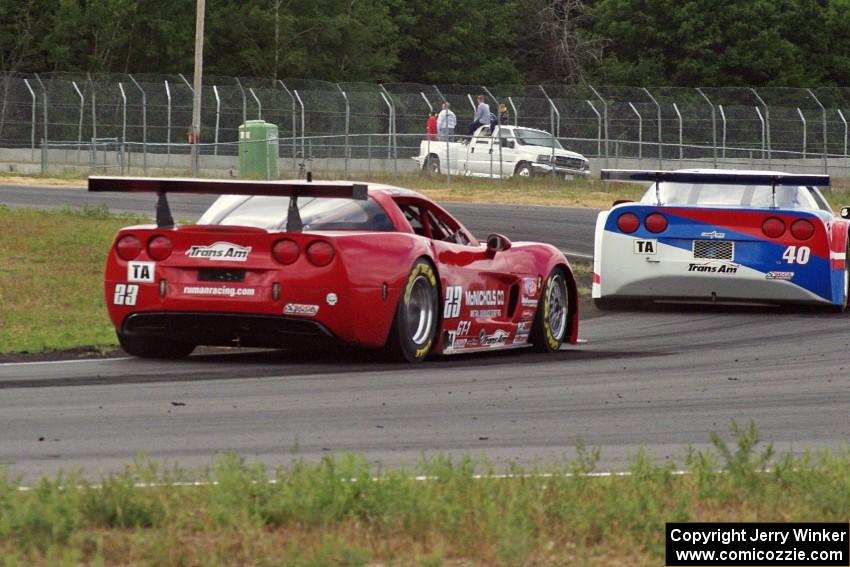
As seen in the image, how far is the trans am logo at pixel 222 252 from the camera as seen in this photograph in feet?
33.1

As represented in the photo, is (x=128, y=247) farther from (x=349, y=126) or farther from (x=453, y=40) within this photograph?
(x=453, y=40)

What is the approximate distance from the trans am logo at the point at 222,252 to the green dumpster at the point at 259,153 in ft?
85.9

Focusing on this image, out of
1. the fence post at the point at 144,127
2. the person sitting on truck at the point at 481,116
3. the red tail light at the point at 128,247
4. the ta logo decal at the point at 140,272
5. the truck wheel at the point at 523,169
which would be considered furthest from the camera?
the truck wheel at the point at 523,169

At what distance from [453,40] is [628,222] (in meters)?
57.4

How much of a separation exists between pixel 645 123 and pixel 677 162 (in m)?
1.60

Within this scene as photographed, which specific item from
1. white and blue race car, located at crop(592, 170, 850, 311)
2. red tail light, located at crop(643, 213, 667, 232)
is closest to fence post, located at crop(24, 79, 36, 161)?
white and blue race car, located at crop(592, 170, 850, 311)

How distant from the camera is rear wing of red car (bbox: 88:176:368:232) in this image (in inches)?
394

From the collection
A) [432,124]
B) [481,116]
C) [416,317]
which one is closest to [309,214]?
[416,317]

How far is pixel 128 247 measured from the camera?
1042cm

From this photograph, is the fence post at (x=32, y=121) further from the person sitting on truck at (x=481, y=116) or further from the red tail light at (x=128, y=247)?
the red tail light at (x=128, y=247)

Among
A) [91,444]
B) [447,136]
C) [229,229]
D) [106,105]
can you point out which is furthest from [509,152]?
[91,444]

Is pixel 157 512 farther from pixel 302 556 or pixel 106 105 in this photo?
pixel 106 105

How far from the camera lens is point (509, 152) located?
132 ft

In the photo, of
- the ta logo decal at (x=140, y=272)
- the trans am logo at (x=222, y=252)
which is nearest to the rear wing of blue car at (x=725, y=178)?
the trans am logo at (x=222, y=252)
